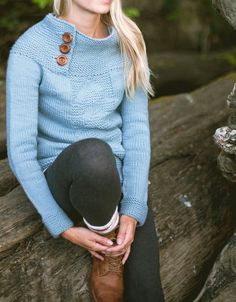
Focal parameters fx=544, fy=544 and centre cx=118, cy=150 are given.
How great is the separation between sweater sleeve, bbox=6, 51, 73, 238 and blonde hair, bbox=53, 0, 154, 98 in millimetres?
431

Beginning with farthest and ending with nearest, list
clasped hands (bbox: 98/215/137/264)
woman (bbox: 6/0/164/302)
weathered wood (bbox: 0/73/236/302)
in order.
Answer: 1. weathered wood (bbox: 0/73/236/302)
2. clasped hands (bbox: 98/215/137/264)
3. woman (bbox: 6/0/164/302)

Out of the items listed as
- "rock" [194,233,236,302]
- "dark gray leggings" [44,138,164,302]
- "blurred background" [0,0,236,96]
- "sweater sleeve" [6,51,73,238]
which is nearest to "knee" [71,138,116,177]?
"dark gray leggings" [44,138,164,302]

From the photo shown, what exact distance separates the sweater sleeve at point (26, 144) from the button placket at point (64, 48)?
0.16 meters

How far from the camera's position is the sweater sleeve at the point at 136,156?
8.38ft

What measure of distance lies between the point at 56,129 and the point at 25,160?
0.25 m

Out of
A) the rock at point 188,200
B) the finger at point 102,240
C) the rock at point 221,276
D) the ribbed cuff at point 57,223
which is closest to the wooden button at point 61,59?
the ribbed cuff at point 57,223

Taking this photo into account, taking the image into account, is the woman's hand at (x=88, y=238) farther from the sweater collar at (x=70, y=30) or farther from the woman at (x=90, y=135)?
the sweater collar at (x=70, y=30)

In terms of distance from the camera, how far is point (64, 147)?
2.54 m

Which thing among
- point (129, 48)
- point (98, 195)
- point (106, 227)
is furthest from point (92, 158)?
point (129, 48)

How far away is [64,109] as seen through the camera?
8.21 ft

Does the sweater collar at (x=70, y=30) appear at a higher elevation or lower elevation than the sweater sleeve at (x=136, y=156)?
higher

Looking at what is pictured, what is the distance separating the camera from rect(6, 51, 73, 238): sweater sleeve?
93.7 inches

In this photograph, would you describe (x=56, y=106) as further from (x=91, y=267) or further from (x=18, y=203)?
(x=91, y=267)

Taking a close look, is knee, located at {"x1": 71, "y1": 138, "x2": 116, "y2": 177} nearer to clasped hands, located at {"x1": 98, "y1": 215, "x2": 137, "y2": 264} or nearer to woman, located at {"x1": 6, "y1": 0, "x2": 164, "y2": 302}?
woman, located at {"x1": 6, "y1": 0, "x2": 164, "y2": 302}
